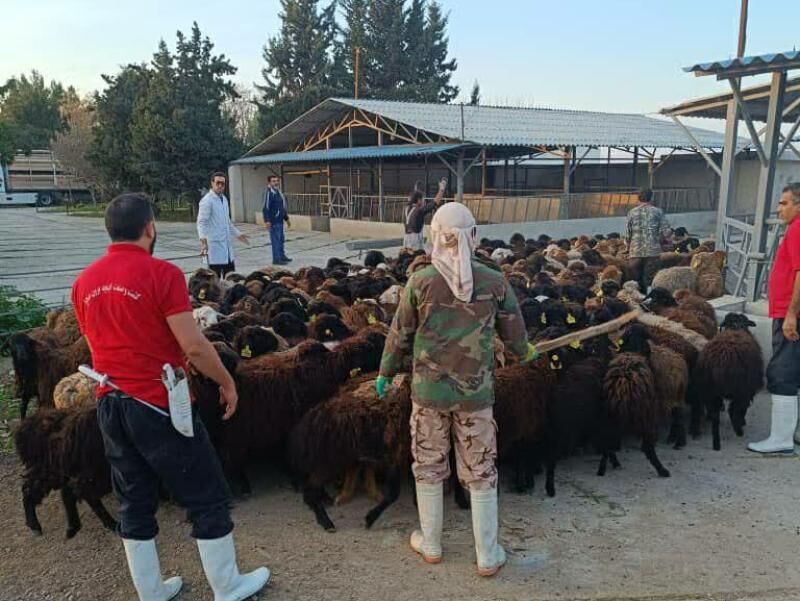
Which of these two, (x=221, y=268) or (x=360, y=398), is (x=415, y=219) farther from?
(x=360, y=398)

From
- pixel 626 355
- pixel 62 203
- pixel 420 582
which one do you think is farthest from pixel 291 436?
pixel 62 203

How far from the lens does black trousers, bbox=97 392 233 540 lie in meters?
→ 3.04

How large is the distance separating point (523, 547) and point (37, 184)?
202 feet

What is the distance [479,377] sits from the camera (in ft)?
11.3

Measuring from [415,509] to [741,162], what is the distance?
29073 mm

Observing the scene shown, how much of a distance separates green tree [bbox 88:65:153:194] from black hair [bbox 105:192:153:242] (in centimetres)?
3527

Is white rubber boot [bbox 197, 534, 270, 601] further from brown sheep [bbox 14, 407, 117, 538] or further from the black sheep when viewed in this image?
the black sheep

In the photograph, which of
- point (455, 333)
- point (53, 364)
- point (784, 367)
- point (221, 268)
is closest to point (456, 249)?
point (455, 333)

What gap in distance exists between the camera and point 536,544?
3.97 metres

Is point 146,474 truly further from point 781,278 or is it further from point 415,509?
point 781,278

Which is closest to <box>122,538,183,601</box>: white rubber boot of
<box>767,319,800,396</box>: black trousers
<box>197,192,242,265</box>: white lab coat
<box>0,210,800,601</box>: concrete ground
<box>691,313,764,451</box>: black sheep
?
<box>0,210,800,601</box>: concrete ground

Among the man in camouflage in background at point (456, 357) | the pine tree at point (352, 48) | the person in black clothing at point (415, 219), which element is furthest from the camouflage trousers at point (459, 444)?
the pine tree at point (352, 48)

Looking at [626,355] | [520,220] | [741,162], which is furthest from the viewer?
[741,162]

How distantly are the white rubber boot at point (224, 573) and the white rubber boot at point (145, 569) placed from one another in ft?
0.77
